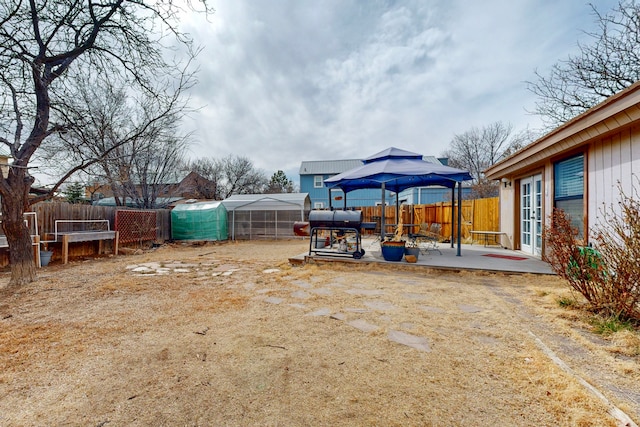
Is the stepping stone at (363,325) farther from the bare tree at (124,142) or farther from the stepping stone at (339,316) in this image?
the bare tree at (124,142)

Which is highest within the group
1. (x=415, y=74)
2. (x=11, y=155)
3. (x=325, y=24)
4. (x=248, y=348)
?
(x=325, y=24)

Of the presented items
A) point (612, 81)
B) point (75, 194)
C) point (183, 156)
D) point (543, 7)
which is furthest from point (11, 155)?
point (75, 194)

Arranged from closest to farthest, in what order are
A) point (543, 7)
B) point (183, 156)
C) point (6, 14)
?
point (6, 14), point (543, 7), point (183, 156)

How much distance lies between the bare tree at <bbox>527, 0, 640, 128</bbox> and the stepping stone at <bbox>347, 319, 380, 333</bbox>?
9868 mm

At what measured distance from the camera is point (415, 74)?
7797 mm

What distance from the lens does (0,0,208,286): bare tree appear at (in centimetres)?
407

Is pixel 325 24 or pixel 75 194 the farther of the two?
pixel 75 194

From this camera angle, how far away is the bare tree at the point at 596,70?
7379 millimetres

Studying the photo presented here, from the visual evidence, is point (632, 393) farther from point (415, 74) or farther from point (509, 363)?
point (415, 74)

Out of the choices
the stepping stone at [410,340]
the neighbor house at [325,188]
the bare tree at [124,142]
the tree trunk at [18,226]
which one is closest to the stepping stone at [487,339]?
the stepping stone at [410,340]

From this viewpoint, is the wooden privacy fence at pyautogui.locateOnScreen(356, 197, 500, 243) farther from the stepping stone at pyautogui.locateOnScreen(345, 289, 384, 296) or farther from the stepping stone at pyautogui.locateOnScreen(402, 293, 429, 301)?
the stepping stone at pyautogui.locateOnScreen(402, 293, 429, 301)

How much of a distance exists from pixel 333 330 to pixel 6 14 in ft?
19.1

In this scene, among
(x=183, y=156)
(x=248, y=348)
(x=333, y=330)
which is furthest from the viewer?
(x=183, y=156)

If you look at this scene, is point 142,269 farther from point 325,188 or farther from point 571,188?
point 325,188
